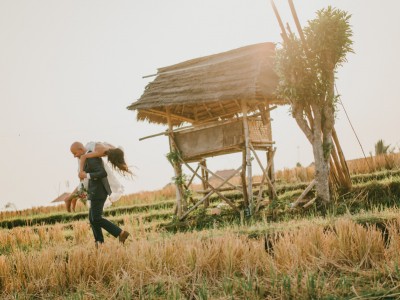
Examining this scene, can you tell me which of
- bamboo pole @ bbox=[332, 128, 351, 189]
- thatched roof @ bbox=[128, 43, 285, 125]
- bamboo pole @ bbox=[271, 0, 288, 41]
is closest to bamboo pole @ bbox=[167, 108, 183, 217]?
thatched roof @ bbox=[128, 43, 285, 125]

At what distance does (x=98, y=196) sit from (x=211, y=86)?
5.24 m

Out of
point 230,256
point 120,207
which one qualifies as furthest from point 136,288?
point 120,207

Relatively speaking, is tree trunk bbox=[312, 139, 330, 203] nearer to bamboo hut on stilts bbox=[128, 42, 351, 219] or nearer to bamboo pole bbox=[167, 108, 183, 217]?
bamboo hut on stilts bbox=[128, 42, 351, 219]

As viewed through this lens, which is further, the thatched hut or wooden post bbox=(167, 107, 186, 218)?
wooden post bbox=(167, 107, 186, 218)

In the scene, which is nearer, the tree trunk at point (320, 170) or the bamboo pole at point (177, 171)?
the tree trunk at point (320, 170)

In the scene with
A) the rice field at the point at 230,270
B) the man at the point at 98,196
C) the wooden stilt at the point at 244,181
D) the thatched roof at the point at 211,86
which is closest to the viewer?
the rice field at the point at 230,270

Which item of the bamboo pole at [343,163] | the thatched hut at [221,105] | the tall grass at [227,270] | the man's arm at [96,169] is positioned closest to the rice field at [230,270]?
the tall grass at [227,270]

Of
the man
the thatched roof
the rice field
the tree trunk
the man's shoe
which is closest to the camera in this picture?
the rice field

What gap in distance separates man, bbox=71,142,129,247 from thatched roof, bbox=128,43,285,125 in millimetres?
4389

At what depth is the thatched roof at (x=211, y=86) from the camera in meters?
Answer: 10.7

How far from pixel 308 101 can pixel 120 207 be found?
9.57 meters

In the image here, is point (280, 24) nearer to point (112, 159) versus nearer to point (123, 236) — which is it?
point (112, 159)

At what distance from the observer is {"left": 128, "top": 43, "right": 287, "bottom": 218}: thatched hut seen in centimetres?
1084

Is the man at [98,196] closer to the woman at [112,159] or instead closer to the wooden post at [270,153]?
the woman at [112,159]
